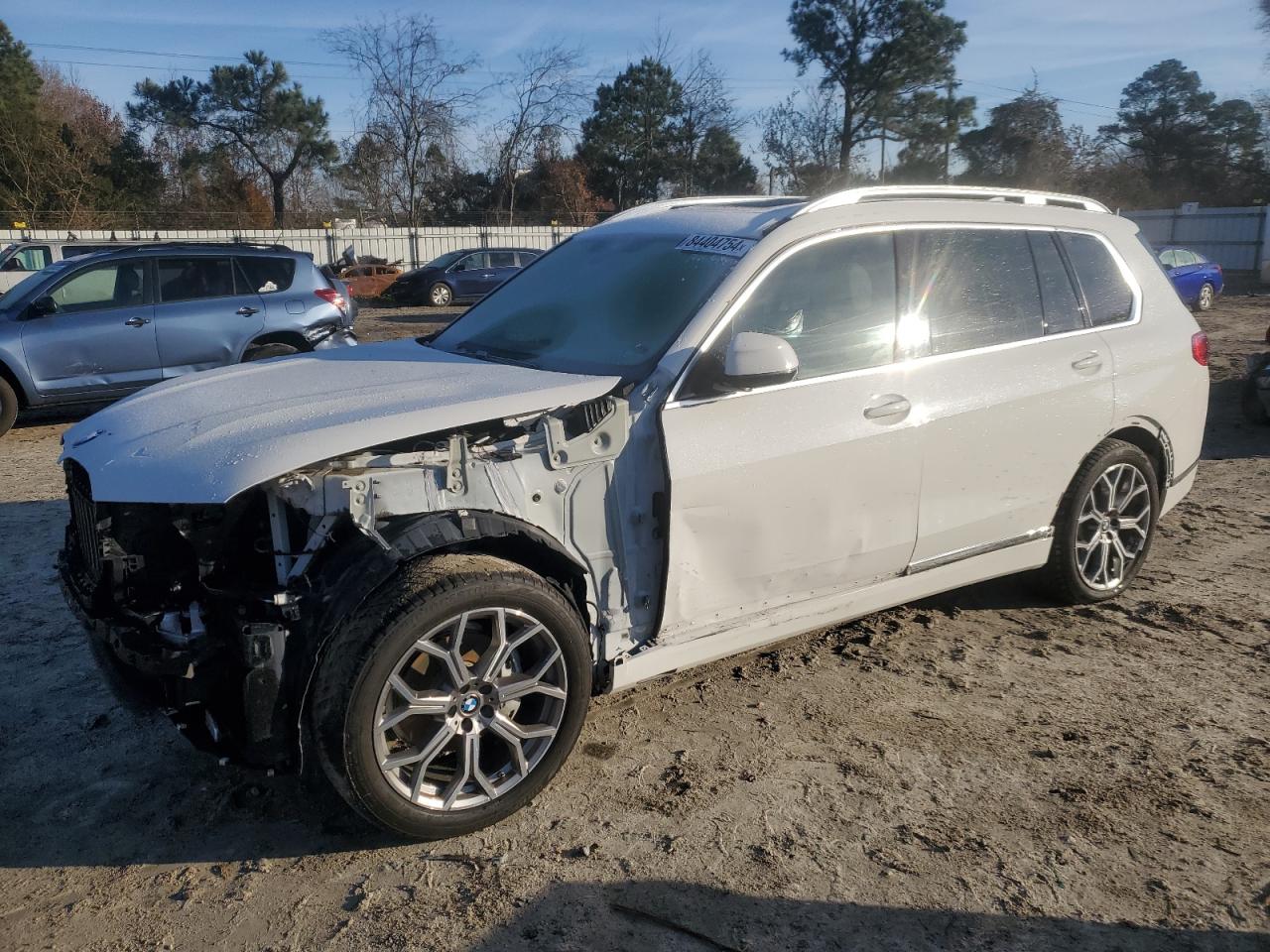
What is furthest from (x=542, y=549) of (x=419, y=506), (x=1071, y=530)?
(x=1071, y=530)

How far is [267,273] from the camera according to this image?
34.5 feet

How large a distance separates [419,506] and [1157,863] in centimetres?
243

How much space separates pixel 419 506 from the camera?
9.78 ft

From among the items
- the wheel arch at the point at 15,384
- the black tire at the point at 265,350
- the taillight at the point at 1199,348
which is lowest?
the wheel arch at the point at 15,384

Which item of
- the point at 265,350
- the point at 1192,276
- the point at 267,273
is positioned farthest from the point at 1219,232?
the point at 265,350

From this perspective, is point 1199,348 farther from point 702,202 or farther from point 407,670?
point 407,670

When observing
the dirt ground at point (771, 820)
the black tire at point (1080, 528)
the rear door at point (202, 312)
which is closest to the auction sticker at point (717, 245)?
the dirt ground at point (771, 820)

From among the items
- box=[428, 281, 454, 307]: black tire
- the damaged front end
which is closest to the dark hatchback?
box=[428, 281, 454, 307]: black tire

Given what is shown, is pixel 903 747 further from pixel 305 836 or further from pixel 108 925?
pixel 108 925

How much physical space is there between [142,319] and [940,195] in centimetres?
820

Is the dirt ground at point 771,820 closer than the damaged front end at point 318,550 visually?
Yes

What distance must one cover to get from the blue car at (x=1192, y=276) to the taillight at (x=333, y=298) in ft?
52.9

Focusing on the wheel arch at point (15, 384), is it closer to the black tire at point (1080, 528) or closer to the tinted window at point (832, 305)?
the tinted window at point (832, 305)

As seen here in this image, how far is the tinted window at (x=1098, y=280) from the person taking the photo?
186 inches
